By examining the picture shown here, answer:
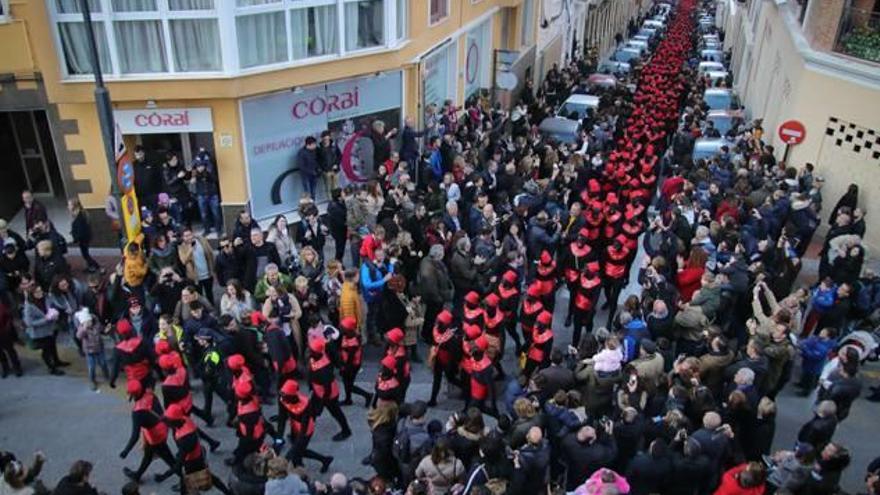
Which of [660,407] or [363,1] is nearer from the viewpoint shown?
[660,407]

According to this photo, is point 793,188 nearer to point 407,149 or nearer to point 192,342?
point 407,149

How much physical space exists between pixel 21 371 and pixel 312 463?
4.24 meters

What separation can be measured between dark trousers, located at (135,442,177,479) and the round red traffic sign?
13028 mm

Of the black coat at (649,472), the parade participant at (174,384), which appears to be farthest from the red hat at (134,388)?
the black coat at (649,472)

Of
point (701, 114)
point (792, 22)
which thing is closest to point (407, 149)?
point (701, 114)

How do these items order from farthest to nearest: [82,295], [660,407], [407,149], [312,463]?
[407,149], [82,295], [312,463], [660,407]

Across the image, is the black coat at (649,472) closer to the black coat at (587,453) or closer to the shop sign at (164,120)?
the black coat at (587,453)

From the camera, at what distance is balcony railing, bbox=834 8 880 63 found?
14258mm

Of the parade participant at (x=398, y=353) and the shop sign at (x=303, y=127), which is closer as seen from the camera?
the parade participant at (x=398, y=353)

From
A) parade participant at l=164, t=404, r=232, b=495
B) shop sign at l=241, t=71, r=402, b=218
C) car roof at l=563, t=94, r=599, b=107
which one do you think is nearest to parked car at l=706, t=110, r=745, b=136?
car roof at l=563, t=94, r=599, b=107

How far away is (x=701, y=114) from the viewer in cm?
1864

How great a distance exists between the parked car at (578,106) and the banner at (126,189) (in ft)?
41.7

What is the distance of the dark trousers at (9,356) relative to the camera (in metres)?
9.02

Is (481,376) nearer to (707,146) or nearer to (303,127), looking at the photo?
(303,127)
